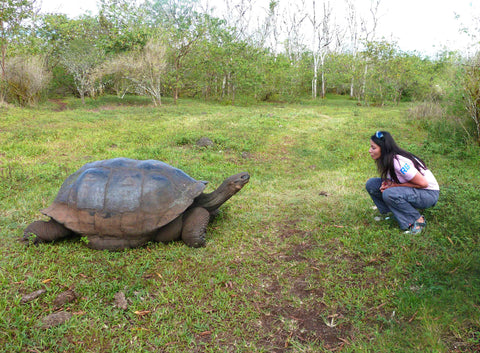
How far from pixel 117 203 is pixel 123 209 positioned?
0.10m

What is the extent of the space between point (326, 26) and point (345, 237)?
1270 inches

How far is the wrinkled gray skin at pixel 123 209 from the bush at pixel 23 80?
15255mm

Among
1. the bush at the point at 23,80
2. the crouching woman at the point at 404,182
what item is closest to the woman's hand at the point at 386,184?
the crouching woman at the point at 404,182

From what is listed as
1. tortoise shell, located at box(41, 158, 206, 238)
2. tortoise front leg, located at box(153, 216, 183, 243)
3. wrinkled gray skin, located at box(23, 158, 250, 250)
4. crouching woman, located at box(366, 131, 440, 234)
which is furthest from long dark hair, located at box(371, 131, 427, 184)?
tortoise front leg, located at box(153, 216, 183, 243)

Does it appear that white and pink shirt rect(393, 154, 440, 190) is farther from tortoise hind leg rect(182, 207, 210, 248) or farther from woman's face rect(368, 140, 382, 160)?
tortoise hind leg rect(182, 207, 210, 248)

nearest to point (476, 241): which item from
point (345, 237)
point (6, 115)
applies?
point (345, 237)

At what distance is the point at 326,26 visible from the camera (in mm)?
30906

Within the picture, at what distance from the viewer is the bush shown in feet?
50.1

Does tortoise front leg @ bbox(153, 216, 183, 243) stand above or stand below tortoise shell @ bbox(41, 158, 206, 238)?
below

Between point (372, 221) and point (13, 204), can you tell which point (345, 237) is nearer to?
point (372, 221)

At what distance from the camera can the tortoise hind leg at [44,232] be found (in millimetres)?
3548

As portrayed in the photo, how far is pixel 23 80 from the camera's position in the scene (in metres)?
15.3

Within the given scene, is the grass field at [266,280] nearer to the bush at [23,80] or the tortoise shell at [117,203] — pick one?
the tortoise shell at [117,203]

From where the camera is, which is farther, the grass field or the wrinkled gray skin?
the wrinkled gray skin
